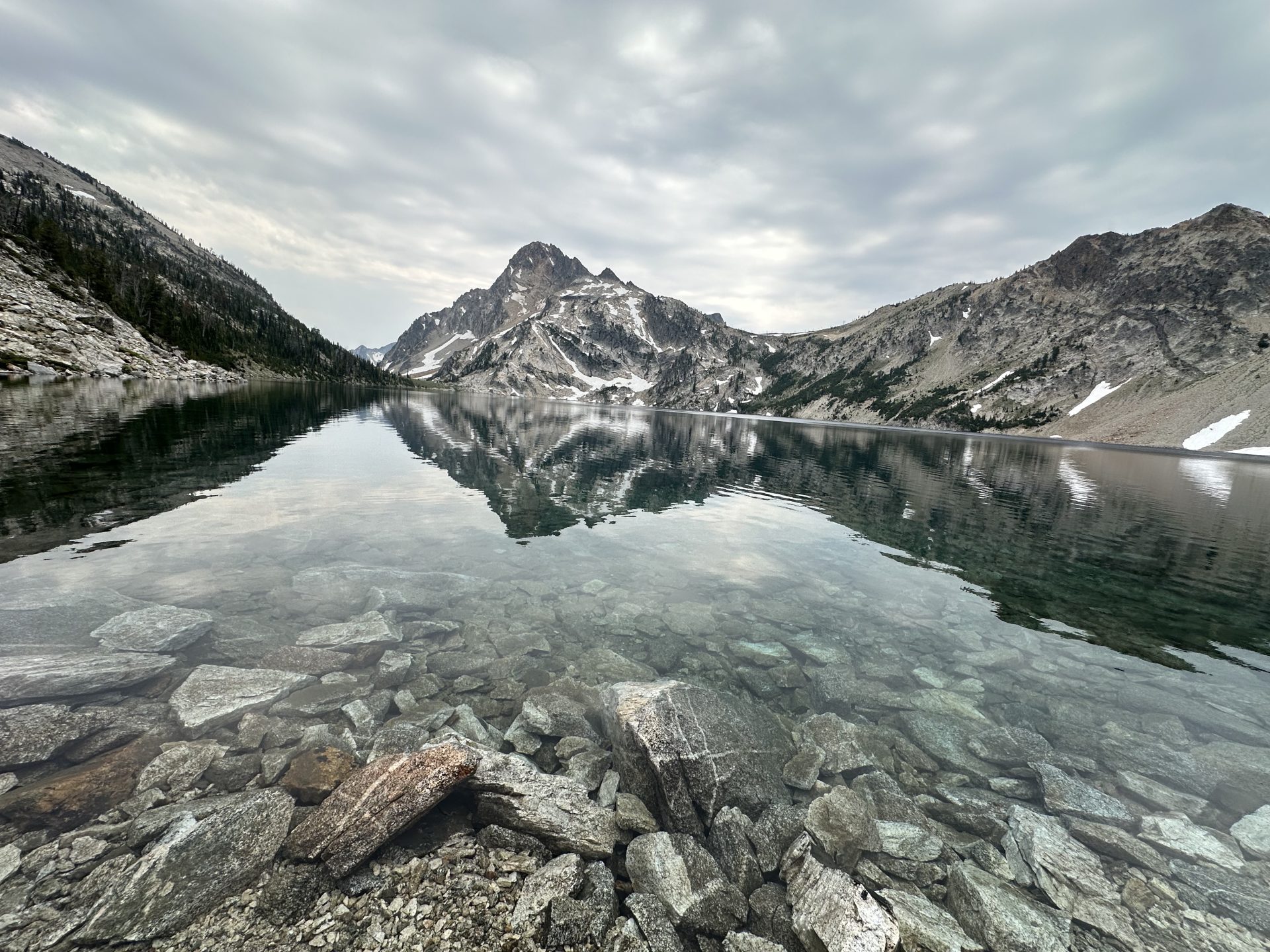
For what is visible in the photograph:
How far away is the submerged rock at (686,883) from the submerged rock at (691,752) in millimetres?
743

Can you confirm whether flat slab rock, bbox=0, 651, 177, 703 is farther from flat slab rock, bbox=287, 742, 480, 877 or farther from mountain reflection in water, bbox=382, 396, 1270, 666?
mountain reflection in water, bbox=382, 396, 1270, 666

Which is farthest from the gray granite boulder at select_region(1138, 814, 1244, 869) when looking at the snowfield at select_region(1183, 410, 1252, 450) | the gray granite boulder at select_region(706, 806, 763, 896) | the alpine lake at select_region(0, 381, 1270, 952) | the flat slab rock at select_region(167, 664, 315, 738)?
the snowfield at select_region(1183, 410, 1252, 450)

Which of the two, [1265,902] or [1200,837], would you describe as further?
[1200,837]

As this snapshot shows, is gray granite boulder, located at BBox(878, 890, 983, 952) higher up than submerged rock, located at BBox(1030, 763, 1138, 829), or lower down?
higher up

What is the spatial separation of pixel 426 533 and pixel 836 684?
19.3 m

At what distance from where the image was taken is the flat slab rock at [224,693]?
974 cm

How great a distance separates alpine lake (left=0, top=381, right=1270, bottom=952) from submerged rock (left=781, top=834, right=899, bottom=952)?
51 millimetres

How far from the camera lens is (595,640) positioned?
15.2 m

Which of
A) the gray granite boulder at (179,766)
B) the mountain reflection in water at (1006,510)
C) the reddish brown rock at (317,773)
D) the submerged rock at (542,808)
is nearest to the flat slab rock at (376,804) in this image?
the submerged rock at (542,808)

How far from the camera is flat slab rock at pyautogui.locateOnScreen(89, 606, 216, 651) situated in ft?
39.0

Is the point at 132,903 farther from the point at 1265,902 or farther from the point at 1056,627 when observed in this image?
the point at 1056,627

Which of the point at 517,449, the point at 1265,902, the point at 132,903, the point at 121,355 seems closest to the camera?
the point at 132,903

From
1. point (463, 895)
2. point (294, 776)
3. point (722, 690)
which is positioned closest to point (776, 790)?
point (722, 690)

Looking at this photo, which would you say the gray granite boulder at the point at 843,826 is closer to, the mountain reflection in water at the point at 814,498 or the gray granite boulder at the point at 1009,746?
the gray granite boulder at the point at 1009,746
